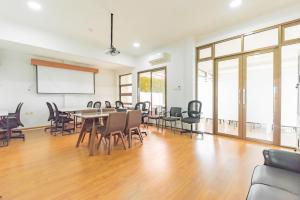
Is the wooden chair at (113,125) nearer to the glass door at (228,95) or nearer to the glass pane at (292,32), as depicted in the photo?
the glass door at (228,95)

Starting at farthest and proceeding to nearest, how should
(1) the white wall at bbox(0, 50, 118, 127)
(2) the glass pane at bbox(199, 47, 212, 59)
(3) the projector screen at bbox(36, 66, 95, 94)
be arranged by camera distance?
1. (3) the projector screen at bbox(36, 66, 95, 94)
2. (1) the white wall at bbox(0, 50, 118, 127)
3. (2) the glass pane at bbox(199, 47, 212, 59)

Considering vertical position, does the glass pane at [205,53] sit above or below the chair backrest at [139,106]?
above

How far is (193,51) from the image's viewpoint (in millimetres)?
5098

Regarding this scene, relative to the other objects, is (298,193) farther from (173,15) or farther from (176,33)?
(176,33)

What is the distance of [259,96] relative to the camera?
3.99 m

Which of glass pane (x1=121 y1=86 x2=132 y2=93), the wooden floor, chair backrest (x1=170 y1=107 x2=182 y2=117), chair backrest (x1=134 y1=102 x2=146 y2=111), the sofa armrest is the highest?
glass pane (x1=121 y1=86 x2=132 y2=93)

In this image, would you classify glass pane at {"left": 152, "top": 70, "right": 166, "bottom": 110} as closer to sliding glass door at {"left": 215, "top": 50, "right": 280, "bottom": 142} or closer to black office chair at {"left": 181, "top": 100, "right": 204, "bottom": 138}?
black office chair at {"left": 181, "top": 100, "right": 204, "bottom": 138}

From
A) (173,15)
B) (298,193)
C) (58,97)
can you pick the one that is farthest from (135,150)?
(58,97)

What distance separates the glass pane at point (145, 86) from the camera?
22.7 feet

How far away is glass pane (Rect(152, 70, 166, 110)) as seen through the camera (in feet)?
20.7

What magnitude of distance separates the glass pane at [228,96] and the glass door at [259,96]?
0.24m

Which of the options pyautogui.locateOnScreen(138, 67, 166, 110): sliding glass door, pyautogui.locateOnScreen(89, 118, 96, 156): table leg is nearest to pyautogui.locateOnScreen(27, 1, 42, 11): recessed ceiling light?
pyautogui.locateOnScreen(89, 118, 96, 156): table leg

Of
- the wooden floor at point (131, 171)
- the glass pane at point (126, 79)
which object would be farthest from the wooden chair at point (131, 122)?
the glass pane at point (126, 79)

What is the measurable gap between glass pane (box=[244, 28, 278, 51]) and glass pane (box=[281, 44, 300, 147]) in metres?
0.33
